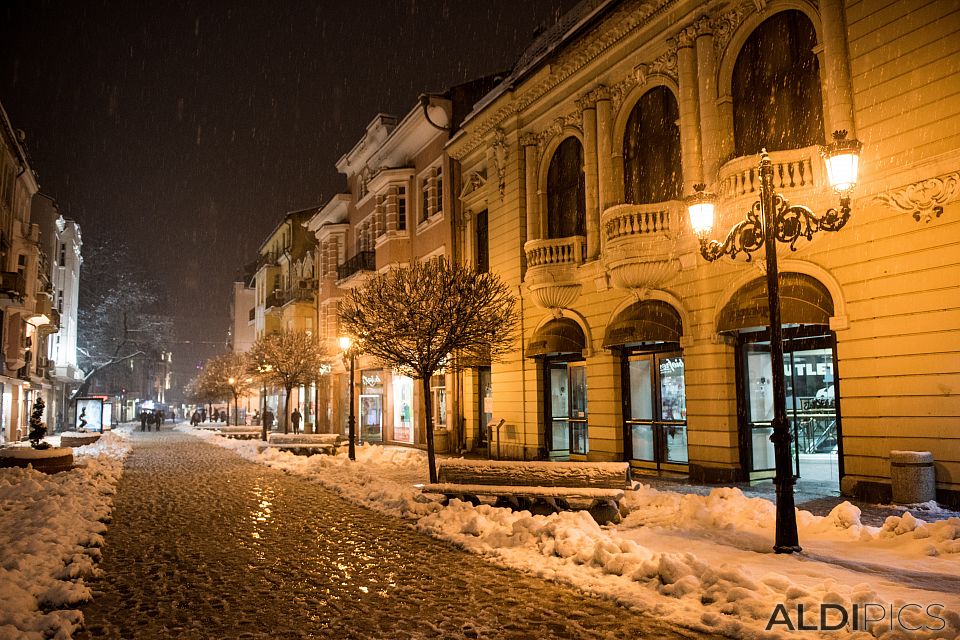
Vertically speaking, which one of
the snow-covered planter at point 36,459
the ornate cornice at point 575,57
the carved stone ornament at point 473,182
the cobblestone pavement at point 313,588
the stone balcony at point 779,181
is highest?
the ornate cornice at point 575,57

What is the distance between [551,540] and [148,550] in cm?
499

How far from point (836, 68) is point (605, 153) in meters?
6.47

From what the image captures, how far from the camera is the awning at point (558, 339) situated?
19.3 meters

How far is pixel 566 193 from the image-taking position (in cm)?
2059

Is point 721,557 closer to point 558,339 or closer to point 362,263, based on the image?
point 558,339

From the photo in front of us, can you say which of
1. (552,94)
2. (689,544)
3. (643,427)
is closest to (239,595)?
(689,544)

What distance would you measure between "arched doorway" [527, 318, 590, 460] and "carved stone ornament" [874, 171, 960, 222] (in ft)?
29.3

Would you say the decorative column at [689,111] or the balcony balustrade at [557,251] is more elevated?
the decorative column at [689,111]

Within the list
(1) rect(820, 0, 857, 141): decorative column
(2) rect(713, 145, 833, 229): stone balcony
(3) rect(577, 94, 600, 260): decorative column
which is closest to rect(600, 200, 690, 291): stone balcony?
(2) rect(713, 145, 833, 229): stone balcony

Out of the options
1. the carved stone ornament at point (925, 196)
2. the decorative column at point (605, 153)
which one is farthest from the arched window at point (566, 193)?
the carved stone ornament at point (925, 196)

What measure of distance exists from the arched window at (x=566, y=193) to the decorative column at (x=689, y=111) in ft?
15.2

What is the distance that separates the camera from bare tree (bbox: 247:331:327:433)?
3136 centimetres

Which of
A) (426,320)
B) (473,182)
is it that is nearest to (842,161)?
(426,320)

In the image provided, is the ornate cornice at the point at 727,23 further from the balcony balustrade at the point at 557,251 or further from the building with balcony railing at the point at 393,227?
the building with balcony railing at the point at 393,227
